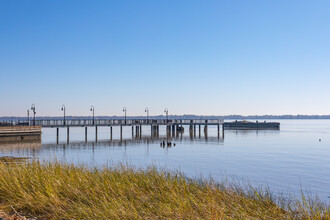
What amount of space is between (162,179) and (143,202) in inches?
117

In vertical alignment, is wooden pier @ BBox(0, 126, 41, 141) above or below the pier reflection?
above

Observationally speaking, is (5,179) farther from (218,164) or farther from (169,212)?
(218,164)

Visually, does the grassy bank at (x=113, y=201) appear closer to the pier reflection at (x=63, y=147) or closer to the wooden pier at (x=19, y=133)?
the pier reflection at (x=63, y=147)

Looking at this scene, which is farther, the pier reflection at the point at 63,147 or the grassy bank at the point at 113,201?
the pier reflection at the point at 63,147

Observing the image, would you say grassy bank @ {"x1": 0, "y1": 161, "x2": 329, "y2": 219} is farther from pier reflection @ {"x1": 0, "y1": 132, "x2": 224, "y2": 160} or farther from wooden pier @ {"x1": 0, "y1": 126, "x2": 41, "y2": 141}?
wooden pier @ {"x1": 0, "y1": 126, "x2": 41, "y2": 141}

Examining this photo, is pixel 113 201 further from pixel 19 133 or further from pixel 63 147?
pixel 19 133

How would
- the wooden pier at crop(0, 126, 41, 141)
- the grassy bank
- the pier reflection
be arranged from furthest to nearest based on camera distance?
the wooden pier at crop(0, 126, 41, 141) → the pier reflection → the grassy bank

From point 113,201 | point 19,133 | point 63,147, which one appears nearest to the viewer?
point 113,201

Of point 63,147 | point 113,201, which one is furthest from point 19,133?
point 113,201

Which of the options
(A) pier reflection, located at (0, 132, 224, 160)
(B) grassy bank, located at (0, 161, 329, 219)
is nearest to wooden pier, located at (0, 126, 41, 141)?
(A) pier reflection, located at (0, 132, 224, 160)

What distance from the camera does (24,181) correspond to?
11250mm

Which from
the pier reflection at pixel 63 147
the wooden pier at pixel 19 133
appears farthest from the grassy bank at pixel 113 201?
→ the wooden pier at pixel 19 133

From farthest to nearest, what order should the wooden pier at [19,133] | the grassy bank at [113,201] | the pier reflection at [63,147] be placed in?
the wooden pier at [19,133] → the pier reflection at [63,147] → the grassy bank at [113,201]

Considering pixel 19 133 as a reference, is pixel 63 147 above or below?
below
